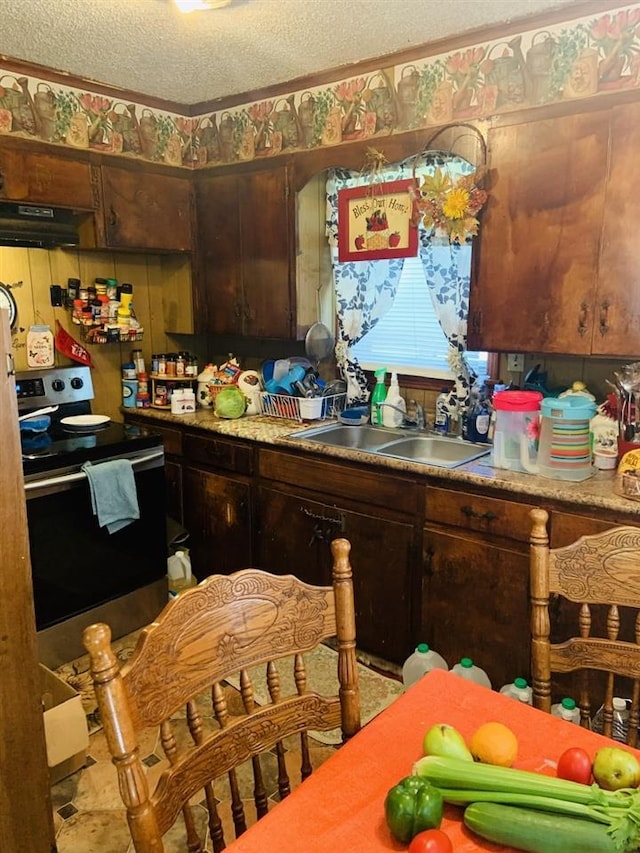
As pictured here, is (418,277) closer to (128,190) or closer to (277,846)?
(128,190)

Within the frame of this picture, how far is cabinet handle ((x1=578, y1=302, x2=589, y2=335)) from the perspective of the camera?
2193mm

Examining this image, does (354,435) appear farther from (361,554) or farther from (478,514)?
(478,514)

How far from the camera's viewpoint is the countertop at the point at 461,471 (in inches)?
79.4

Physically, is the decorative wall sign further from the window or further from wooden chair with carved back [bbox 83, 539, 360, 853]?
wooden chair with carved back [bbox 83, 539, 360, 853]

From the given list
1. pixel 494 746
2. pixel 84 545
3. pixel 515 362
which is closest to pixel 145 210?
pixel 84 545

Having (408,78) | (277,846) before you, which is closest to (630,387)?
(408,78)

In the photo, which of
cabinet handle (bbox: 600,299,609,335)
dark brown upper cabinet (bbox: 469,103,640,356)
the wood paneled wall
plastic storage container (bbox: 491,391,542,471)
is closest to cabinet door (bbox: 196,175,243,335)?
the wood paneled wall

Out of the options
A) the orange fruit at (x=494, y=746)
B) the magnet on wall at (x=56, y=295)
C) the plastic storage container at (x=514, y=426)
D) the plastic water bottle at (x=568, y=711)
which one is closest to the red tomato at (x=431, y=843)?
the orange fruit at (x=494, y=746)

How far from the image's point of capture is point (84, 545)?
2.67 meters

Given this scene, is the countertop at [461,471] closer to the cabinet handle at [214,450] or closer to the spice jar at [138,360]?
the cabinet handle at [214,450]

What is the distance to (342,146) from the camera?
2.86m

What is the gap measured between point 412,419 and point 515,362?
21.3 inches

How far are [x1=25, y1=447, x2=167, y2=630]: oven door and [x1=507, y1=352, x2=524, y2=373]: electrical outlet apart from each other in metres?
1.58

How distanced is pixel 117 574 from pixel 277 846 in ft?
7.02
